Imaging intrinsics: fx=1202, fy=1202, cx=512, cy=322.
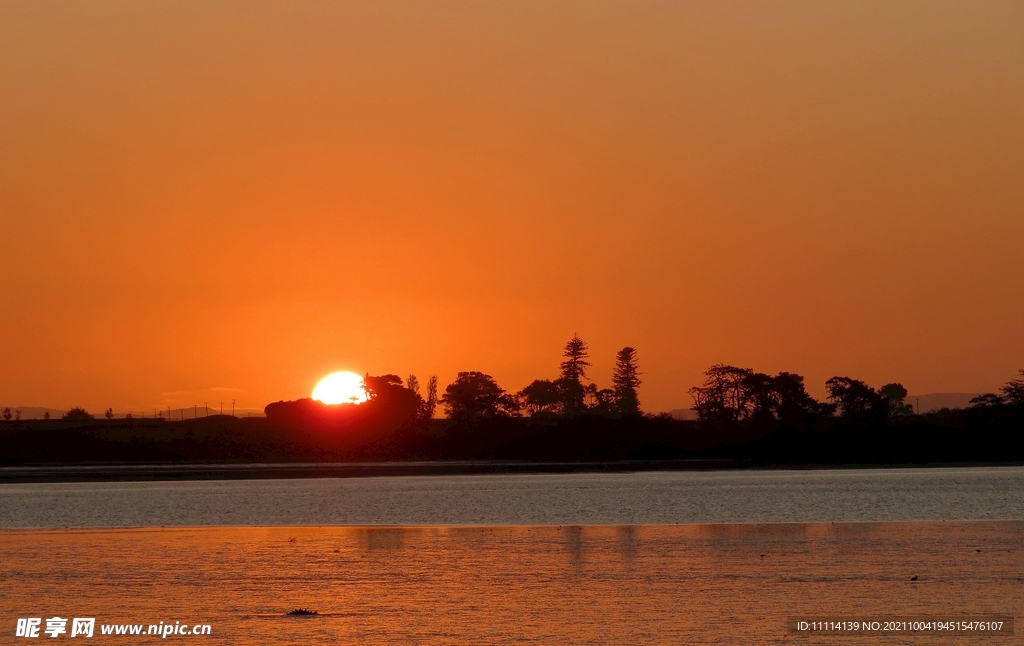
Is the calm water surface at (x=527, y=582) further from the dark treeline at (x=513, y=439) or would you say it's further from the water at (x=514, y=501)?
the dark treeline at (x=513, y=439)

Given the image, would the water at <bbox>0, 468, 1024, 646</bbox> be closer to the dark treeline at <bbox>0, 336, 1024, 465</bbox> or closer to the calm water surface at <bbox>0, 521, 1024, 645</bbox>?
the calm water surface at <bbox>0, 521, 1024, 645</bbox>

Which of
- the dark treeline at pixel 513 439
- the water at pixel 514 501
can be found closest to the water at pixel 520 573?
the water at pixel 514 501

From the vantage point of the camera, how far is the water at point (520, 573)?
19844 millimetres

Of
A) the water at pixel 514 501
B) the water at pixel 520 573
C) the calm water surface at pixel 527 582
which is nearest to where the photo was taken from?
the calm water surface at pixel 527 582

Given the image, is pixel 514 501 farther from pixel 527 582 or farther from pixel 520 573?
pixel 527 582

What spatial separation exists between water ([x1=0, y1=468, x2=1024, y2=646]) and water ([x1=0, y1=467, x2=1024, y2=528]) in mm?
506

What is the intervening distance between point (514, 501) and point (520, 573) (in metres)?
32.8

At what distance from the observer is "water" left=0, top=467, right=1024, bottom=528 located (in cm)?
4581

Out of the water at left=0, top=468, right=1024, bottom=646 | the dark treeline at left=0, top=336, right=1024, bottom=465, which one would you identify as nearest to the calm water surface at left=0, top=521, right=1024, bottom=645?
the water at left=0, top=468, right=1024, bottom=646

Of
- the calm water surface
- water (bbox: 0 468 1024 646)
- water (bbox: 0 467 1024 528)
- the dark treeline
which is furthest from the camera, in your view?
the dark treeline

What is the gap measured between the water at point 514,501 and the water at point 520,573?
506 millimetres

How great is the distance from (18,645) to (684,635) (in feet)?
34.0

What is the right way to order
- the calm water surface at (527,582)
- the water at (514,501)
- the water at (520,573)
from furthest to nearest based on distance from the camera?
the water at (514,501) < the water at (520,573) < the calm water surface at (527,582)

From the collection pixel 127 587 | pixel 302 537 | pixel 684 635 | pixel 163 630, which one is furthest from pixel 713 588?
pixel 302 537
